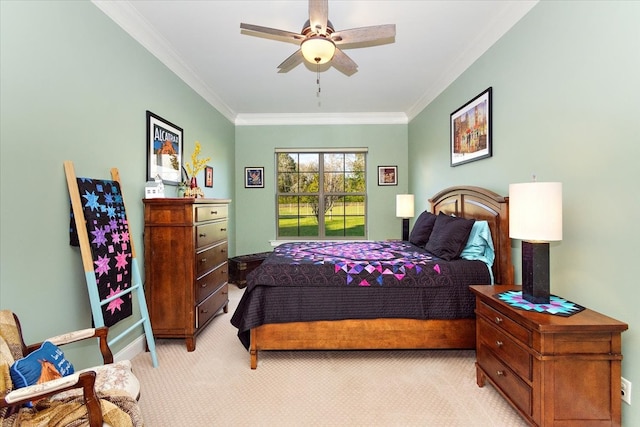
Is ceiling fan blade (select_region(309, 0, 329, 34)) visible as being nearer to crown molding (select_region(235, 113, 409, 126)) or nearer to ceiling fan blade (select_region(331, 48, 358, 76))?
ceiling fan blade (select_region(331, 48, 358, 76))

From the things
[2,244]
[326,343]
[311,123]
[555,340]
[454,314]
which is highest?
[311,123]

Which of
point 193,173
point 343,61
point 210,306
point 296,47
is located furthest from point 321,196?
point 343,61

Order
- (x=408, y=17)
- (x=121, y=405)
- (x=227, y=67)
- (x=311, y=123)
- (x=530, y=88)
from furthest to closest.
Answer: (x=311, y=123) → (x=227, y=67) → (x=408, y=17) → (x=530, y=88) → (x=121, y=405)

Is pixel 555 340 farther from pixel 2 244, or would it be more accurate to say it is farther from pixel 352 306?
pixel 2 244

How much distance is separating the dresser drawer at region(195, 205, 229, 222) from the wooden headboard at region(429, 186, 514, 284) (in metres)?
2.63

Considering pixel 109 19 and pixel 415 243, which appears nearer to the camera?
pixel 109 19

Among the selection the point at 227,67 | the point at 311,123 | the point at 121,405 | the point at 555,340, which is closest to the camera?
the point at 121,405

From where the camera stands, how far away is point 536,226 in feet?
5.54

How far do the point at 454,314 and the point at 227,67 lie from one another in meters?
3.43

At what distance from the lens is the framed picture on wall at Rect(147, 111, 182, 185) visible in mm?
2832

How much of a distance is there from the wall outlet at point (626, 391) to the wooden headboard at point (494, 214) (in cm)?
94

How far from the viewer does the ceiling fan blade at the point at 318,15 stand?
1993 mm

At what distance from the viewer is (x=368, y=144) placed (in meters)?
5.36

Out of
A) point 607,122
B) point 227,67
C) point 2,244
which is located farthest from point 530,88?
point 2,244
